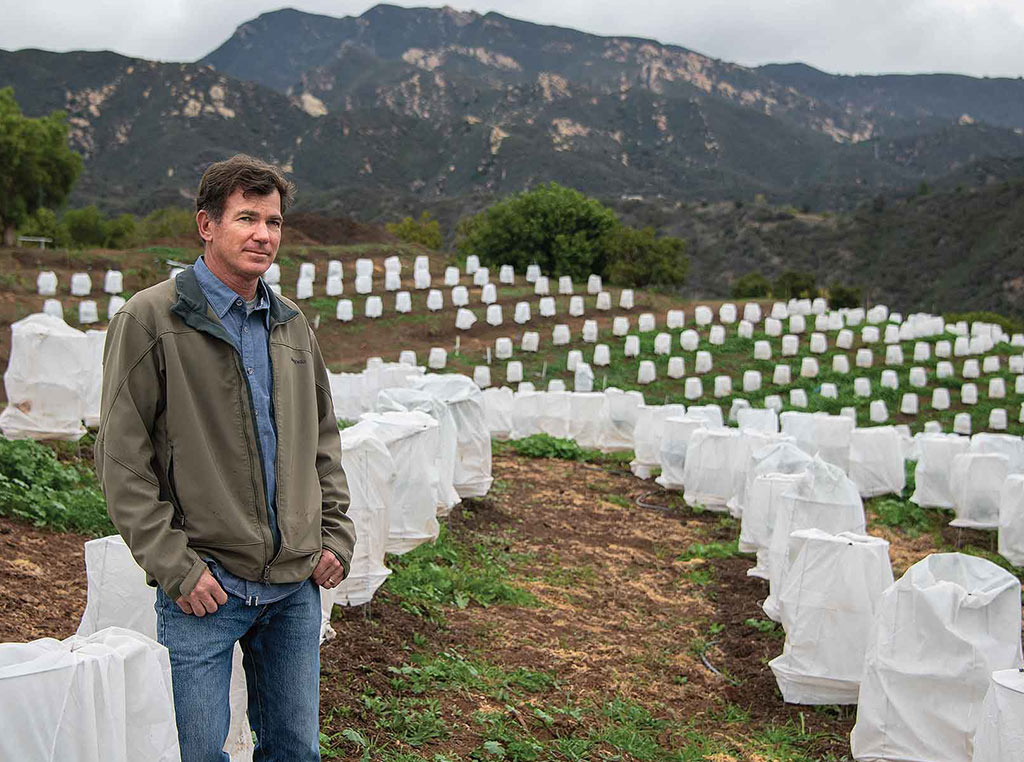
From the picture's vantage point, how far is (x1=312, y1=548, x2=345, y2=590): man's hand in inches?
115

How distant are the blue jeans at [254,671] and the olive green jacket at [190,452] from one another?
0.12 metres

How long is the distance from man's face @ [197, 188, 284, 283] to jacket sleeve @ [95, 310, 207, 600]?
1.06 ft

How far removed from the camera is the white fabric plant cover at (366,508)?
6.03m

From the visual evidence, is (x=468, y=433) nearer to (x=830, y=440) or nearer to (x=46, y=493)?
(x=46, y=493)

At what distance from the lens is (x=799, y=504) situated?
298 inches

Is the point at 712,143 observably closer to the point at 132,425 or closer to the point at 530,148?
the point at 530,148

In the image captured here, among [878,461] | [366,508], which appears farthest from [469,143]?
[366,508]

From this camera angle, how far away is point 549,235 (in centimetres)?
4931

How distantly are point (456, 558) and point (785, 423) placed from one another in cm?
878

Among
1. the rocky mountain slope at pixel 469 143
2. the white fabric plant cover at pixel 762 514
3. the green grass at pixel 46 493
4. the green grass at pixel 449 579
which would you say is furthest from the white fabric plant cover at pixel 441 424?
the rocky mountain slope at pixel 469 143

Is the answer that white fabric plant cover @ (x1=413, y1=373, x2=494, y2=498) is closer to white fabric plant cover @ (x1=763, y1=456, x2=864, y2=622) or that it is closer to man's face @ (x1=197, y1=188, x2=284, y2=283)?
white fabric plant cover @ (x1=763, y1=456, x2=864, y2=622)

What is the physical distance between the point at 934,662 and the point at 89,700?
4143 mm

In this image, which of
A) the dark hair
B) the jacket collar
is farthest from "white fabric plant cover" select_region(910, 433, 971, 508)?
the jacket collar

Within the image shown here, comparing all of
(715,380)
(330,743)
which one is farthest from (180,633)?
(715,380)
